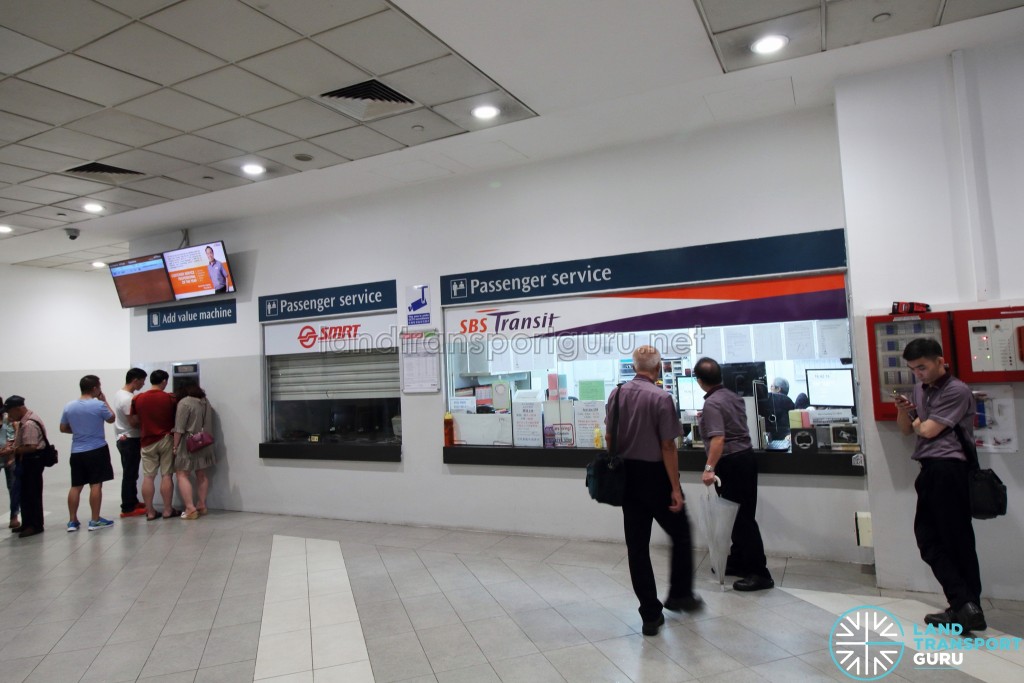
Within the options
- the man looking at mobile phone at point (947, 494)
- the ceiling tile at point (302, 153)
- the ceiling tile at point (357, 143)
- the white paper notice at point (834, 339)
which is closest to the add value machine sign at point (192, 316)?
the ceiling tile at point (302, 153)

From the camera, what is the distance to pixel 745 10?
322 cm

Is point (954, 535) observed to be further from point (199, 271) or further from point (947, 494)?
point (199, 271)

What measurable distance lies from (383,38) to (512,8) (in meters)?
0.74

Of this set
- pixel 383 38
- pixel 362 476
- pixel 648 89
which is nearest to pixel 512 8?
pixel 383 38

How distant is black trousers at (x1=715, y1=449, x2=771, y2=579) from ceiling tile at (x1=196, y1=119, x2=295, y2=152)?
3910mm

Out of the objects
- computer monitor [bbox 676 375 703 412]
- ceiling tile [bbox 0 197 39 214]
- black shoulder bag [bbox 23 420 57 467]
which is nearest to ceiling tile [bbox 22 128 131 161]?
ceiling tile [bbox 0 197 39 214]

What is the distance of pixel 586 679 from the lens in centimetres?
279

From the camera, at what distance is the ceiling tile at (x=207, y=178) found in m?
5.41

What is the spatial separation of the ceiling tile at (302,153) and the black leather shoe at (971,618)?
505 cm

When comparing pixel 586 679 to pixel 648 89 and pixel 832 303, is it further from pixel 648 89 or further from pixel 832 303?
pixel 648 89

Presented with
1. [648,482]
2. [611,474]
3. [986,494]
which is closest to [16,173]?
[611,474]

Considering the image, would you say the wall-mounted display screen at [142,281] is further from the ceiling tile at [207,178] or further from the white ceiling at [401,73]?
the ceiling tile at [207,178]

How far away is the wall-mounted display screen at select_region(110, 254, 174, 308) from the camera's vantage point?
23.7ft

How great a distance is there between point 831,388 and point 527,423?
2357mm
